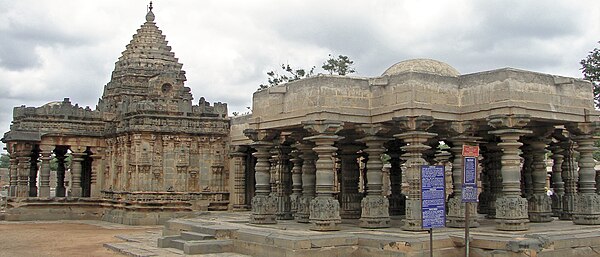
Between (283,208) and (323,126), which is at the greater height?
(323,126)

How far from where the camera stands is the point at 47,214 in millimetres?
30469

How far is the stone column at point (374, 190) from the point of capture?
52.7 feet

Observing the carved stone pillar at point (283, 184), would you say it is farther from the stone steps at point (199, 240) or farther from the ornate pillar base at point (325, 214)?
the ornate pillar base at point (325, 214)

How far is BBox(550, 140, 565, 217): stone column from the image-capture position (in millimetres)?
19547

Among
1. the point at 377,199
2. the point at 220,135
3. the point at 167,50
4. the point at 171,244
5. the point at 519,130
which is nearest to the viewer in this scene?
the point at 519,130

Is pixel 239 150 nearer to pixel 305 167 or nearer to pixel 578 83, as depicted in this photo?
pixel 305 167

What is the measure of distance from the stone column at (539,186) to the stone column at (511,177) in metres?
3.23

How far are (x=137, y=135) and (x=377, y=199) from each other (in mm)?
15676

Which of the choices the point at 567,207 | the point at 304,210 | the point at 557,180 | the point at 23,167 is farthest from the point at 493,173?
the point at 23,167

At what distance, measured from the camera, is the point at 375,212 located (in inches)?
633

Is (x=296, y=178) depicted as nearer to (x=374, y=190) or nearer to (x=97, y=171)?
(x=374, y=190)

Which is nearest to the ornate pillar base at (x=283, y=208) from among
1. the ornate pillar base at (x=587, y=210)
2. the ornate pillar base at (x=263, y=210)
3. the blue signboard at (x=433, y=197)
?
the ornate pillar base at (x=263, y=210)

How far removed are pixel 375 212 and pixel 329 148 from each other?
211 cm

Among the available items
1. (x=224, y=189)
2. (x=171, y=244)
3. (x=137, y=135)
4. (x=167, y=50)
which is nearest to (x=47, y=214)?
(x=137, y=135)
